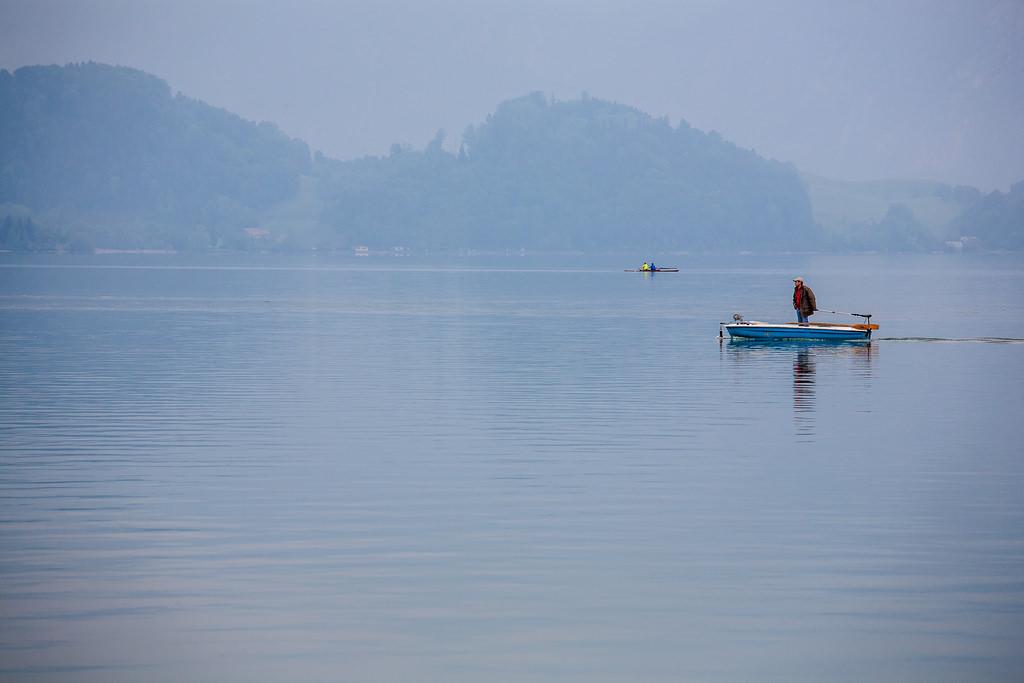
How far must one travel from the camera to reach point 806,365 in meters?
65.5

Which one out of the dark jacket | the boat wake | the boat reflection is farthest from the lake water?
the boat wake

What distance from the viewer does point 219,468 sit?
34500 millimetres

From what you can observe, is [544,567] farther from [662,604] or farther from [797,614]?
[797,614]

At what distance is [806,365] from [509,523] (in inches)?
1562

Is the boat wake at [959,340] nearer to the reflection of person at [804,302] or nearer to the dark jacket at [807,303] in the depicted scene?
the reflection of person at [804,302]

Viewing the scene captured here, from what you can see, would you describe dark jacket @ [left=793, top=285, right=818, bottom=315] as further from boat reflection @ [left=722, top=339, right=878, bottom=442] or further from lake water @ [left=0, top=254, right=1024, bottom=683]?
lake water @ [left=0, top=254, right=1024, bottom=683]

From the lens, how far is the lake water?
1975 centimetres

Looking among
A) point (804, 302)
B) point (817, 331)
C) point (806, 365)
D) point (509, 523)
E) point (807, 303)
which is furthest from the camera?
point (804, 302)

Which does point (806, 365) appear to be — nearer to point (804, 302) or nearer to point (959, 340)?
point (804, 302)

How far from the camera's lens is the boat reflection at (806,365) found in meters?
48.6

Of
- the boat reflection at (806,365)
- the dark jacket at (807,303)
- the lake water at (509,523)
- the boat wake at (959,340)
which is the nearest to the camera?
the lake water at (509,523)

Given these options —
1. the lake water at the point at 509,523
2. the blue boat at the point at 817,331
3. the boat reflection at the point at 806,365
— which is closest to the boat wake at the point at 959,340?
the boat reflection at the point at 806,365

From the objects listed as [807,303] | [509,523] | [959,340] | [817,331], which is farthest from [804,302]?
[509,523]

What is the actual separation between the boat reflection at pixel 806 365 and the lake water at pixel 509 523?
1.24ft
